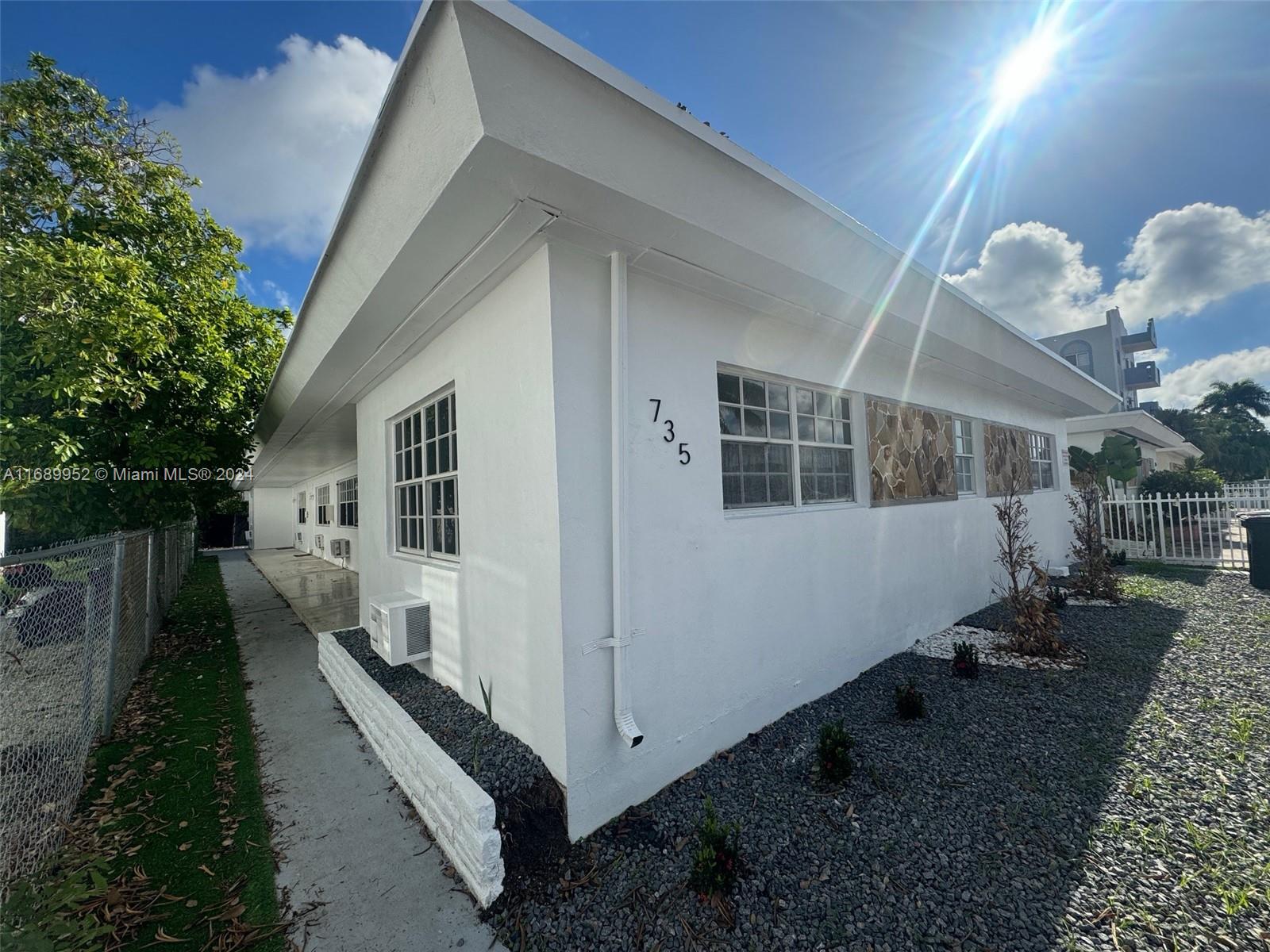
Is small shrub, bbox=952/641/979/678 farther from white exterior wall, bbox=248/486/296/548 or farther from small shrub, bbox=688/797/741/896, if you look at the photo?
white exterior wall, bbox=248/486/296/548

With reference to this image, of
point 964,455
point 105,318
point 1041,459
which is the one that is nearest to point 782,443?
point 964,455

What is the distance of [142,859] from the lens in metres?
2.60

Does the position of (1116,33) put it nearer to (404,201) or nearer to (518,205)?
(518,205)

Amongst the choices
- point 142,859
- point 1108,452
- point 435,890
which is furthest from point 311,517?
point 1108,452

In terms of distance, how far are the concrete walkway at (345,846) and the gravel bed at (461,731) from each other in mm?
415

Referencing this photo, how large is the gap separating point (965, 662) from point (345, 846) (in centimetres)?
490

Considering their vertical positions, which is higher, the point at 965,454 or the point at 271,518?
the point at 965,454

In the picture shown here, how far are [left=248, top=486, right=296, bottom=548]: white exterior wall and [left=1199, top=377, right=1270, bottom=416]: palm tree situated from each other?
58791mm

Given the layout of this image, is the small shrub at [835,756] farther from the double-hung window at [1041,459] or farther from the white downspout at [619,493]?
the double-hung window at [1041,459]

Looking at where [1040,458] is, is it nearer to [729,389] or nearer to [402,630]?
[729,389]

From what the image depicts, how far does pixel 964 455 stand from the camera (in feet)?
22.1

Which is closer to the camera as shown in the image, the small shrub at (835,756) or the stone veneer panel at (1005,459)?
the small shrub at (835,756)

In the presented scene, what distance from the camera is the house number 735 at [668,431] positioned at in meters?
3.10

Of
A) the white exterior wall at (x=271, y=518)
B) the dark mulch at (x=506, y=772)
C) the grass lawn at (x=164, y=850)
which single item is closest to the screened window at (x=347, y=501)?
the grass lawn at (x=164, y=850)
